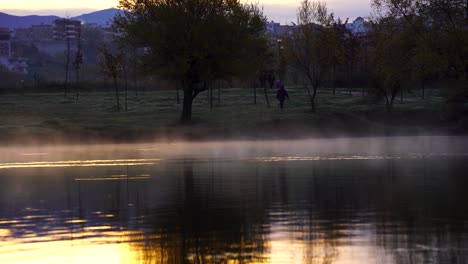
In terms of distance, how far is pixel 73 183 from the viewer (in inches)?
1147

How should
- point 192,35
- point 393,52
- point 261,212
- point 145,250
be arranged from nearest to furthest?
point 145,250 < point 261,212 < point 192,35 < point 393,52

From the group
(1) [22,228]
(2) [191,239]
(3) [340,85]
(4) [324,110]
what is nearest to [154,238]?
(2) [191,239]

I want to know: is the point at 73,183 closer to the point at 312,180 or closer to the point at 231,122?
the point at 312,180

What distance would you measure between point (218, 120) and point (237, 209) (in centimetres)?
4693

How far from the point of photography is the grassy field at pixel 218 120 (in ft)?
201

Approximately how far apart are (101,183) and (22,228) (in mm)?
10177

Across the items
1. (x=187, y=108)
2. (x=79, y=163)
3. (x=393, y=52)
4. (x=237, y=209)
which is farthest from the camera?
(x=187, y=108)

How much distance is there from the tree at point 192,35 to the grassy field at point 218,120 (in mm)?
3628

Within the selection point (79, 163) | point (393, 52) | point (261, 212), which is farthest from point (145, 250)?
point (393, 52)

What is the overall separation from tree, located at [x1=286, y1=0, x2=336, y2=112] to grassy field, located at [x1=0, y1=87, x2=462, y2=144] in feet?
9.58

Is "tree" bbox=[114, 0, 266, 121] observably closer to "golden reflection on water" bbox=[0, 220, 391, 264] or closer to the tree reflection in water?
the tree reflection in water

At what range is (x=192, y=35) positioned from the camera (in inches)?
2549

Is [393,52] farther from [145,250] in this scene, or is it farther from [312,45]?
[145,250]

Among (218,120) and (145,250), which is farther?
(218,120)
